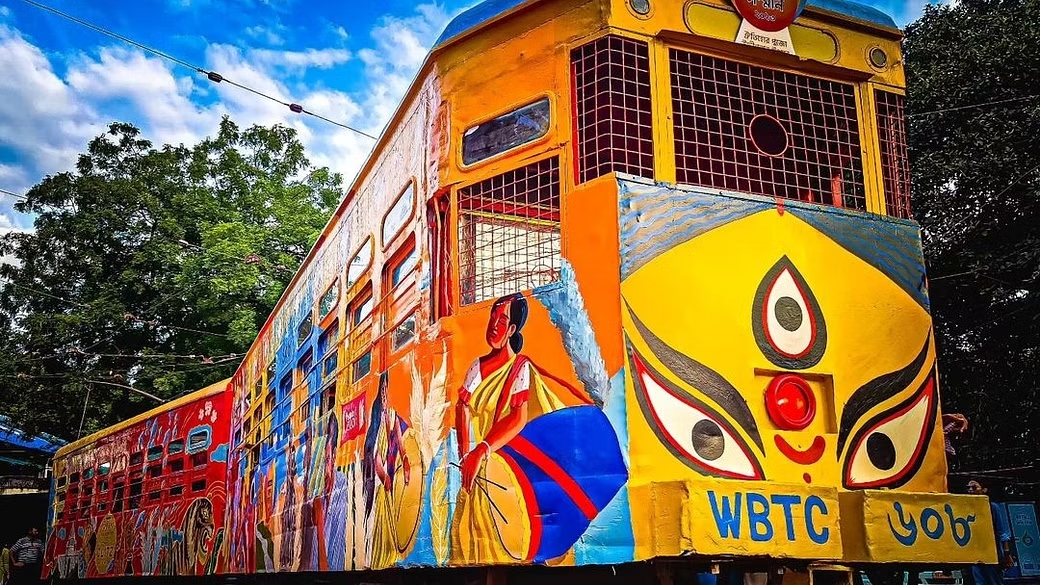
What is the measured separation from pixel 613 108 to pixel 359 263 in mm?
3446

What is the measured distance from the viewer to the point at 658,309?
5719mm

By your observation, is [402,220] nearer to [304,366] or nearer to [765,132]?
[765,132]

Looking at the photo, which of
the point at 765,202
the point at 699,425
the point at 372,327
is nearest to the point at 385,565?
the point at 372,327

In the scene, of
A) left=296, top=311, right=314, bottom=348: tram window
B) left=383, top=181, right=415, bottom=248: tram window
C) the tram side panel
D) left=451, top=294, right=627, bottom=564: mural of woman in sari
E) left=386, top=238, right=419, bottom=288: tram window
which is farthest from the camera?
the tram side panel

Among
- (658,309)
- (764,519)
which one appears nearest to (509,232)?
(658,309)

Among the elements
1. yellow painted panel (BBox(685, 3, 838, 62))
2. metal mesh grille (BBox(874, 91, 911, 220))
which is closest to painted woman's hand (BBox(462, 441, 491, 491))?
yellow painted panel (BBox(685, 3, 838, 62))

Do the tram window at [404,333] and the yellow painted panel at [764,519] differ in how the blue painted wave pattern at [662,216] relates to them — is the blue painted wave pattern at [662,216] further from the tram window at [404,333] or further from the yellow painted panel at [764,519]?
the tram window at [404,333]

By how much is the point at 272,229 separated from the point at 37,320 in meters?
6.32

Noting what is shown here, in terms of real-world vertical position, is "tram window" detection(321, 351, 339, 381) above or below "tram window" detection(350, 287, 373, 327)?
below

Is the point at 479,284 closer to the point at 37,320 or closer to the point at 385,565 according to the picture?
Result: the point at 385,565

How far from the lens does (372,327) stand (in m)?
8.23

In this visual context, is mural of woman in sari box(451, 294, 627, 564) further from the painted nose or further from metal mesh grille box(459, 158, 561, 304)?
the painted nose

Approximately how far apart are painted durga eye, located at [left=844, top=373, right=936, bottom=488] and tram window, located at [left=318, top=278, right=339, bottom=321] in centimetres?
531

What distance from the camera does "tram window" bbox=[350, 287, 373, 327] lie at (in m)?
8.42
